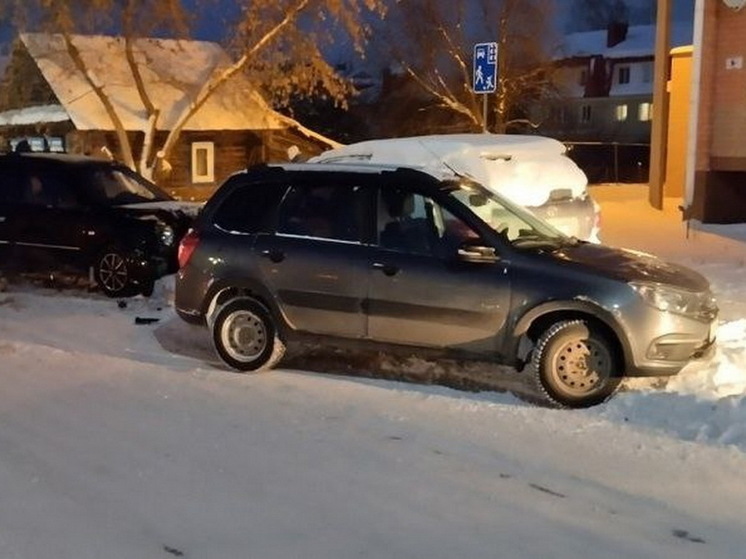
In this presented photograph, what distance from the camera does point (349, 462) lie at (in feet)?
22.0

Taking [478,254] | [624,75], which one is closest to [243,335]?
[478,254]

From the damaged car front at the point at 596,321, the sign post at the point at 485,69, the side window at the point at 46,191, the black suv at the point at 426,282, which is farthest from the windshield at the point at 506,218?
the side window at the point at 46,191

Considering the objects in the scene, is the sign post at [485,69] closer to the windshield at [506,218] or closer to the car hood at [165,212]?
the car hood at [165,212]

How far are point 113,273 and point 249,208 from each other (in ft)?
13.8

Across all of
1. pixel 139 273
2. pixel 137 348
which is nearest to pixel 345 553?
pixel 137 348

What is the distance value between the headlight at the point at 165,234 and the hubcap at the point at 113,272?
520mm

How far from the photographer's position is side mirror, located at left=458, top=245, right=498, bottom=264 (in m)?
8.30

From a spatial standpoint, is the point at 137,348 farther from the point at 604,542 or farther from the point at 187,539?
the point at 604,542

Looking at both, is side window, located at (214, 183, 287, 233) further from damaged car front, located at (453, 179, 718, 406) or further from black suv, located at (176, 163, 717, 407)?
damaged car front, located at (453, 179, 718, 406)

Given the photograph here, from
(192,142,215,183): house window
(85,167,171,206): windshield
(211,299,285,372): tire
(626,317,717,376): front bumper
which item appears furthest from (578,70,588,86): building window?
(626,317,717,376): front bumper

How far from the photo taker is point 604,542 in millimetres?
5461

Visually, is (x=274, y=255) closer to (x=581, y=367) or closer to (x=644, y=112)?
(x=581, y=367)

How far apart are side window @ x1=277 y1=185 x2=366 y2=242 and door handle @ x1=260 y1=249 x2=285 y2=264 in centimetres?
18

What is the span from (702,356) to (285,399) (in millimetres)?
3050
